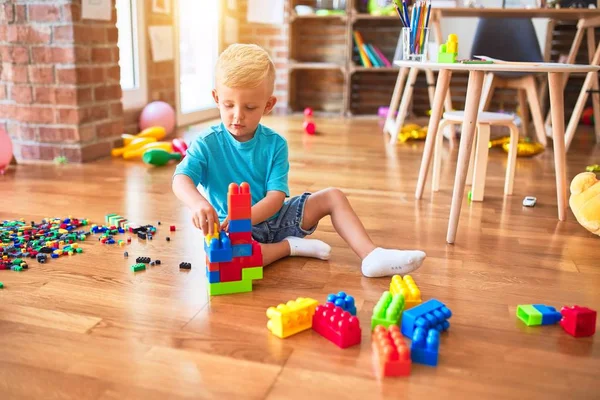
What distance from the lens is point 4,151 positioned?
209 cm

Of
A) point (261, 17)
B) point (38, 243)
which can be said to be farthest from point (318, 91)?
point (38, 243)

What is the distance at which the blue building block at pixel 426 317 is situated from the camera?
953mm

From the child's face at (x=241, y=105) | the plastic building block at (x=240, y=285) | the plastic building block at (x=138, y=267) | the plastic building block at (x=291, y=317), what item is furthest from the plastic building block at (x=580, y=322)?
the plastic building block at (x=138, y=267)

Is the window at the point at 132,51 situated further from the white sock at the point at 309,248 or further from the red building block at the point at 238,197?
the red building block at the point at 238,197

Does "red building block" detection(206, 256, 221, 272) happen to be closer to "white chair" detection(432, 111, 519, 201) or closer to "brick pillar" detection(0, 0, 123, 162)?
"white chair" detection(432, 111, 519, 201)

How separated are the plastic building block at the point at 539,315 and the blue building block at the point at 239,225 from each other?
0.52m

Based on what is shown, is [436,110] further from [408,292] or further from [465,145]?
[408,292]

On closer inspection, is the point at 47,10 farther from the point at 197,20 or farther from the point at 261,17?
the point at 261,17

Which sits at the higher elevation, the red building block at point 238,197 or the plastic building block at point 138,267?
the red building block at point 238,197

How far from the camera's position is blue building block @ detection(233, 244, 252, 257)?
3.60 feet

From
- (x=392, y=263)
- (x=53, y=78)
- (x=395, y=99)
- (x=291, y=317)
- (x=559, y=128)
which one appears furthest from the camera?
(x=395, y=99)

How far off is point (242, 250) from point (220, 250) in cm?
4

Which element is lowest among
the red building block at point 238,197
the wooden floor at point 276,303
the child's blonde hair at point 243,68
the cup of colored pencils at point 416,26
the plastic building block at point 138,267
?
the wooden floor at point 276,303

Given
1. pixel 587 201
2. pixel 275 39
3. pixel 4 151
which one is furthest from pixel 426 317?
pixel 275 39
